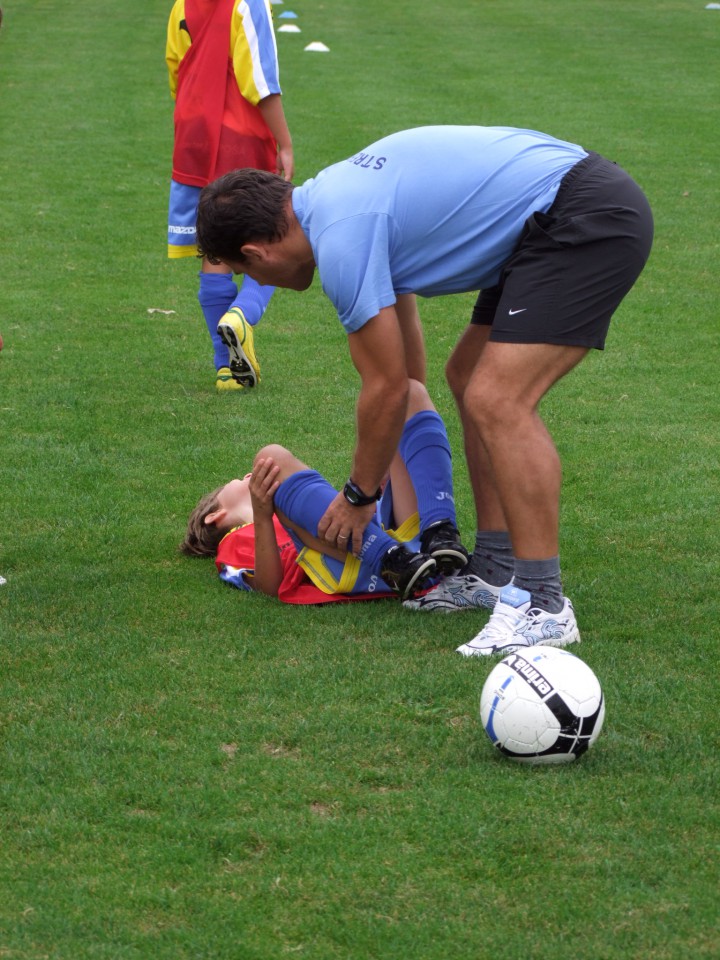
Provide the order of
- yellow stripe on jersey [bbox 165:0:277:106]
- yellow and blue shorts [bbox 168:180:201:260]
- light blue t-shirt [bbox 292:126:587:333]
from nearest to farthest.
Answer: light blue t-shirt [bbox 292:126:587:333] < yellow stripe on jersey [bbox 165:0:277:106] < yellow and blue shorts [bbox 168:180:201:260]

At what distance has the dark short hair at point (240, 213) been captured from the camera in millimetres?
4137

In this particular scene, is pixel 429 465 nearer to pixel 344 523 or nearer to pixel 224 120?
pixel 344 523

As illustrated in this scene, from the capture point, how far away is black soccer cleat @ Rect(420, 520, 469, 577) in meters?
4.57

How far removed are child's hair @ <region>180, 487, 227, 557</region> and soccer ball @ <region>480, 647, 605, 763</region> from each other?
5.94 feet

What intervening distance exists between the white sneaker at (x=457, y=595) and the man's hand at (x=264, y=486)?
2.05 ft

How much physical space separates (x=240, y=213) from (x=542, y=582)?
148cm

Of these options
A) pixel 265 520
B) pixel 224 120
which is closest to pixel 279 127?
pixel 224 120

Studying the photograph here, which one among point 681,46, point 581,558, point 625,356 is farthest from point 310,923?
point 681,46

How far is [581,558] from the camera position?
5137mm

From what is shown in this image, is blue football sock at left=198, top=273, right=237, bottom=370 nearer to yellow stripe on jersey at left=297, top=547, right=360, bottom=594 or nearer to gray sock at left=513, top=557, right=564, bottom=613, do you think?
yellow stripe on jersey at left=297, top=547, right=360, bottom=594

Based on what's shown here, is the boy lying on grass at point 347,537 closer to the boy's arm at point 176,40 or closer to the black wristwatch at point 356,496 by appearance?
the black wristwatch at point 356,496

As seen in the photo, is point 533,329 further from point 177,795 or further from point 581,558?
point 177,795

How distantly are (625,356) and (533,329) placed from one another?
3.95 m

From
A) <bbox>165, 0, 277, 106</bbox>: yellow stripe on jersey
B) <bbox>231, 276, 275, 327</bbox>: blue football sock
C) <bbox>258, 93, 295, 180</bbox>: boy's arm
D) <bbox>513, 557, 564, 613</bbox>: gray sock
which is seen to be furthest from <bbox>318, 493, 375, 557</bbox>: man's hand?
<bbox>165, 0, 277, 106</bbox>: yellow stripe on jersey
